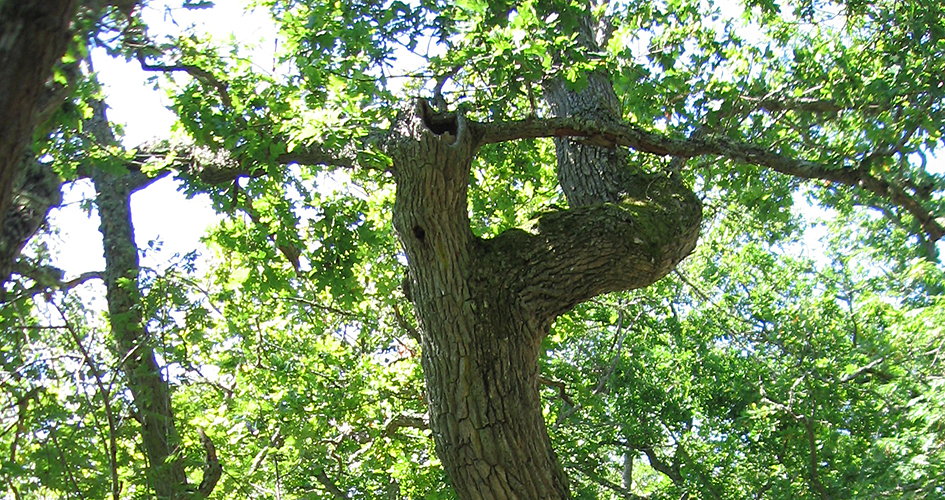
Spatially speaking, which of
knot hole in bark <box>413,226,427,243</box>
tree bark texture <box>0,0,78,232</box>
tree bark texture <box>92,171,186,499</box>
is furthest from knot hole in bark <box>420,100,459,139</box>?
tree bark texture <box>0,0,78,232</box>

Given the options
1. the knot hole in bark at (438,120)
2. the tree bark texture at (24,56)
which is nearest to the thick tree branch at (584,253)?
the knot hole in bark at (438,120)

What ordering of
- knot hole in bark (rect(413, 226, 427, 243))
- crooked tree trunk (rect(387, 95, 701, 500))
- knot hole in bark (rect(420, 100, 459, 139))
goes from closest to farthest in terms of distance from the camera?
crooked tree trunk (rect(387, 95, 701, 500)), knot hole in bark (rect(413, 226, 427, 243)), knot hole in bark (rect(420, 100, 459, 139))

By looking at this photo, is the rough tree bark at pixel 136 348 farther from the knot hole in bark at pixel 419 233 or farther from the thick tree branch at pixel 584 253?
the thick tree branch at pixel 584 253

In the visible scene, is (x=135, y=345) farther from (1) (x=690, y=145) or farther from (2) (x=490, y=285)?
(1) (x=690, y=145)

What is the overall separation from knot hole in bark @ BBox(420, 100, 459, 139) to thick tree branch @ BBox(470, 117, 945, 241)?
23 cm

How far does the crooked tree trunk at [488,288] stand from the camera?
4.26 metres

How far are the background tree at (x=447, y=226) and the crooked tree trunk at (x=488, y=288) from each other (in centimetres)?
1

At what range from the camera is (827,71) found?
593 centimetres

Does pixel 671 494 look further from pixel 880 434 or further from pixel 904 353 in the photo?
pixel 904 353

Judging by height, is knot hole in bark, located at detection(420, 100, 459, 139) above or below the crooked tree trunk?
above

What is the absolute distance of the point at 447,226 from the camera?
4.53 meters

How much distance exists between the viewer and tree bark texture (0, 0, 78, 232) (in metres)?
1.51

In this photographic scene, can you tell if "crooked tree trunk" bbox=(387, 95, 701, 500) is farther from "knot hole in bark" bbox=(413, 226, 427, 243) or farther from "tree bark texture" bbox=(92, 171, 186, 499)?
"tree bark texture" bbox=(92, 171, 186, 499)

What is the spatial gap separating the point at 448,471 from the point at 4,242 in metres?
2.36
